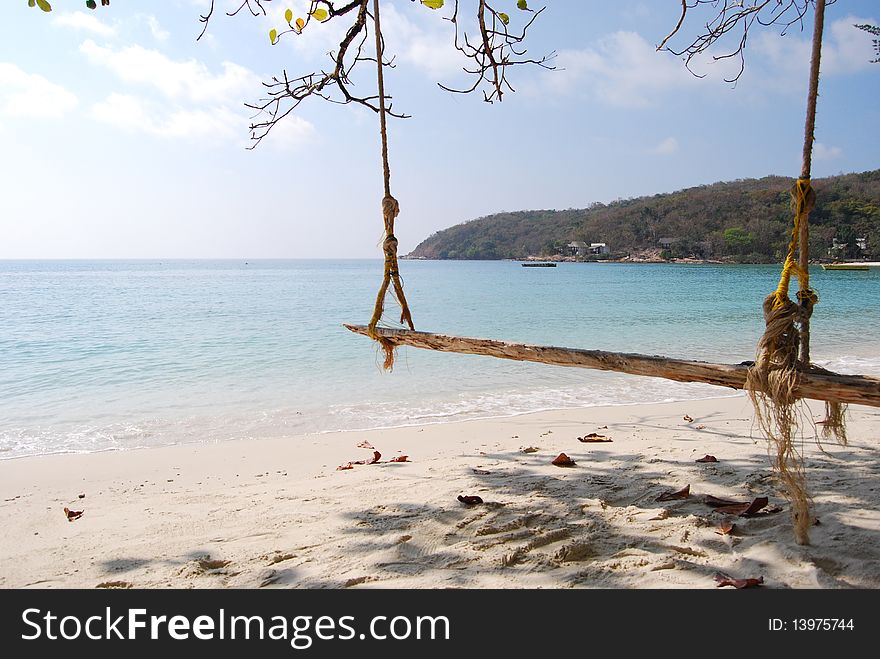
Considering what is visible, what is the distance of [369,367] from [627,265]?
55246mm

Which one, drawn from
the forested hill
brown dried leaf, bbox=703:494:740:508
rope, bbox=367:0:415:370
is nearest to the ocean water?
rope, bbox=367:0:415:370

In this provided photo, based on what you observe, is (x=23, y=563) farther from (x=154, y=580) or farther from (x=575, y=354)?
(x=575, y=354)

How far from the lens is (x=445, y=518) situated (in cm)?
218

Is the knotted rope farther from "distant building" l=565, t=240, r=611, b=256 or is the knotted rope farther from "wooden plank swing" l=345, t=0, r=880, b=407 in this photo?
"distant building" l=565, t=240, r=611, b=256

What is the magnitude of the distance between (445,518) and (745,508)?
43.5 inches

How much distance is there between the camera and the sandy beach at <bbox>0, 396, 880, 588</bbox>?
1715mm

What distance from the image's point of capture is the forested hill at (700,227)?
A: 116ft

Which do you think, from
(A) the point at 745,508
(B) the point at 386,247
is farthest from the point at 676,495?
(B) the point at 386,247

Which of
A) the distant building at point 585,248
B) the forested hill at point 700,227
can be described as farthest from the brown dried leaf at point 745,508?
the distant building at point 585,248

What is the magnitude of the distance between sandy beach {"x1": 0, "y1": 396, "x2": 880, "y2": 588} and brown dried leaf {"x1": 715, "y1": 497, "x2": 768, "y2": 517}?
0.10 feet

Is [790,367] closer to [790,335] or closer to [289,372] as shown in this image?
[790,335]

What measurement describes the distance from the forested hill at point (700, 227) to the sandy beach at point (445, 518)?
1037 inches

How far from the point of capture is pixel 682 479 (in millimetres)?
2549
